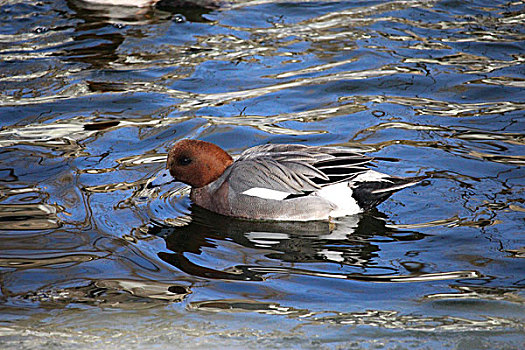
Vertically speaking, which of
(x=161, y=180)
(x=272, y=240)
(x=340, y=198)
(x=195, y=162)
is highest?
(x=195, y=162)

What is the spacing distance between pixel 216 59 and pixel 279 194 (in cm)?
371

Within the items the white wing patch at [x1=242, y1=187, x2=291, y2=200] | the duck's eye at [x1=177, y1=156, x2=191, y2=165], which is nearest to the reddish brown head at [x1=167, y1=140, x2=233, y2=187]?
the duck's eye at [x1=177, y1=156, x2=191, y2=165]

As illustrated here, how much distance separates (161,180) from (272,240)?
1.00m

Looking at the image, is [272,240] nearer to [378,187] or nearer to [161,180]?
[378,187]

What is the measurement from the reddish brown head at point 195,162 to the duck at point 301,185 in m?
0.14

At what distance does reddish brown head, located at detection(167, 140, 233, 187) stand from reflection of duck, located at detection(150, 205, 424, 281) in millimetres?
242

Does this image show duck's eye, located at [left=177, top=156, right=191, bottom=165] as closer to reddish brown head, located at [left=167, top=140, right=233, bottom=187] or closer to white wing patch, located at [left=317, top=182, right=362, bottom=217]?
reddish brown head, located at [left=167, top=140, right=233, bottom=187]

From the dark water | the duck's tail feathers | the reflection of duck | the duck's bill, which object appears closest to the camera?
the dark water

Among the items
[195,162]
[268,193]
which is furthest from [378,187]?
[195,162]

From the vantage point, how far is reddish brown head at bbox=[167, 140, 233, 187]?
5.34 metres

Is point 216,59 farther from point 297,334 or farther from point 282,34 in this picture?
point 297,334

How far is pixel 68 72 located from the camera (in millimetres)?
8148

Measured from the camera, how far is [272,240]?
4887 millimetres

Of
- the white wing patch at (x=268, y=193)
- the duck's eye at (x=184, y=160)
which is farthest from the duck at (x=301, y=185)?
the duck's eye at (x=184, y=160)
